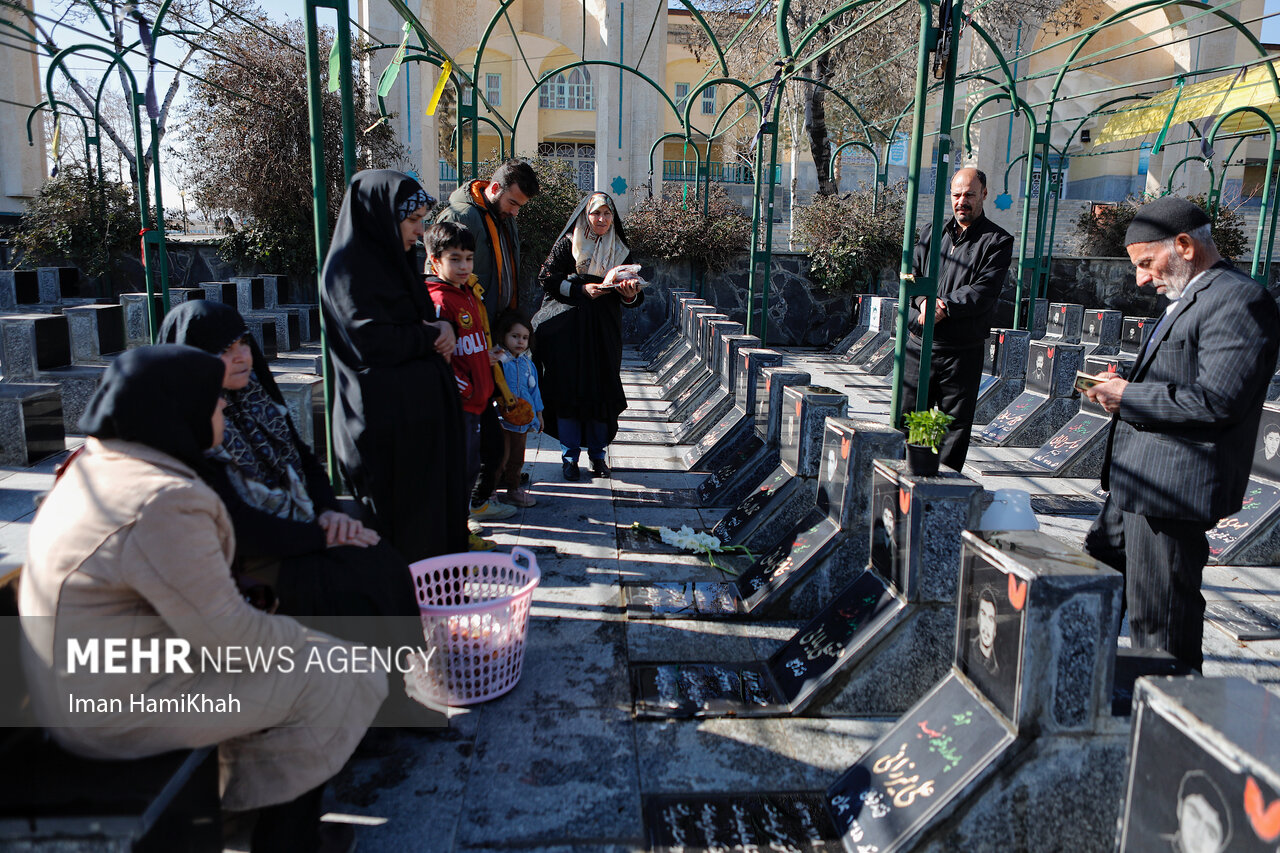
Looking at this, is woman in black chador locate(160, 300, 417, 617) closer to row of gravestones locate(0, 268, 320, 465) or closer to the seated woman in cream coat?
the seated woman in cream coat

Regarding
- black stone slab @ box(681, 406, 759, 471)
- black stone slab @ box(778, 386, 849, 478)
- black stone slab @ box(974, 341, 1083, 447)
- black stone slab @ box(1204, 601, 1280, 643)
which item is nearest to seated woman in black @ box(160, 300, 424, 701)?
black stone slab @ box(778, 386, 849, 478)

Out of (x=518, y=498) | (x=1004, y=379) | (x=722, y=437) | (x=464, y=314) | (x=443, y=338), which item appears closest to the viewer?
(x=443, y=338)

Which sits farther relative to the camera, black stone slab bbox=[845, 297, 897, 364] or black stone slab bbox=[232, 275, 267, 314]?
black stone slab bbox=[845, 297, 897, 364]

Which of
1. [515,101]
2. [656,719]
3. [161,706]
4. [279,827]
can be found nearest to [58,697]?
Result: [161,706]

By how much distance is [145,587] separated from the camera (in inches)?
70.5

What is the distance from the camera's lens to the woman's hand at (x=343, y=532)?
9.01 feet

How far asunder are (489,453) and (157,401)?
327cm

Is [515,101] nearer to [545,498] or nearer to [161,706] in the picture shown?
[545,498]

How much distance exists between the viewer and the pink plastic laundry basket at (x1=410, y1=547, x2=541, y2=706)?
9.62 feet

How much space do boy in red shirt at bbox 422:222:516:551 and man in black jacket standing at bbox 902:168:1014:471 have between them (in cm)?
222

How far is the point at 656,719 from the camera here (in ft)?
9.96

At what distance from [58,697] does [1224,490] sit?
3.24 meters

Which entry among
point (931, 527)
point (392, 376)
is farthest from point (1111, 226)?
point (392, 376)

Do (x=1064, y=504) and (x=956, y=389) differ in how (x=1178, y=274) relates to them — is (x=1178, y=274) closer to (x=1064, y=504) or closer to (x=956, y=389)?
(x=956, y=389)
